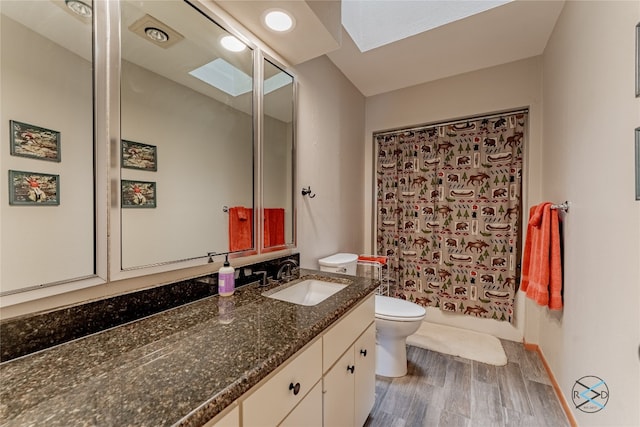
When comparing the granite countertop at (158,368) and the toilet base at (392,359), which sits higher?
the granite countertop at (158,368)

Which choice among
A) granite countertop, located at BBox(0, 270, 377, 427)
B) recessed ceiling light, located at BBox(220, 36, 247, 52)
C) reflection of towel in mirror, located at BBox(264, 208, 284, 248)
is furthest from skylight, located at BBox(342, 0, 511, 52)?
granite countertop, located at BBox(0, 270, 377, 427)

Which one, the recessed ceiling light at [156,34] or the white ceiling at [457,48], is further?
the white ceiling at [457,48]

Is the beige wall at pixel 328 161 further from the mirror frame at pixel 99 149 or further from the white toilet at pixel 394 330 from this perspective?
the mirror frame at pixel 99 149

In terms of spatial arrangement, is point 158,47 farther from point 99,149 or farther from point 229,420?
point 229,420

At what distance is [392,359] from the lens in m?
1.88

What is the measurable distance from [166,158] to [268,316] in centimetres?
83

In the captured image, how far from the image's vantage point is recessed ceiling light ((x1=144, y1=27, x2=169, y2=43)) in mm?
1059

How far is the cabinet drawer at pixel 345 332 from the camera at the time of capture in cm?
99

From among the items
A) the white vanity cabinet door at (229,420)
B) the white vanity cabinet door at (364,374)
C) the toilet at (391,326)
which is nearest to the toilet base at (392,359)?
the toilet at (391,326)

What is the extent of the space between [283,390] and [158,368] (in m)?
0.34

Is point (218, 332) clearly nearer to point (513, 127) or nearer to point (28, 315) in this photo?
point (28, 315)

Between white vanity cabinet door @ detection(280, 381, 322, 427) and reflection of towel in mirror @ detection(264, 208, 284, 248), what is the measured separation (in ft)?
2.77

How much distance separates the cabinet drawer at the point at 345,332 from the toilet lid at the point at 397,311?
0.37 metres

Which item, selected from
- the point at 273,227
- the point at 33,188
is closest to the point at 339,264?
the point at 273,227
